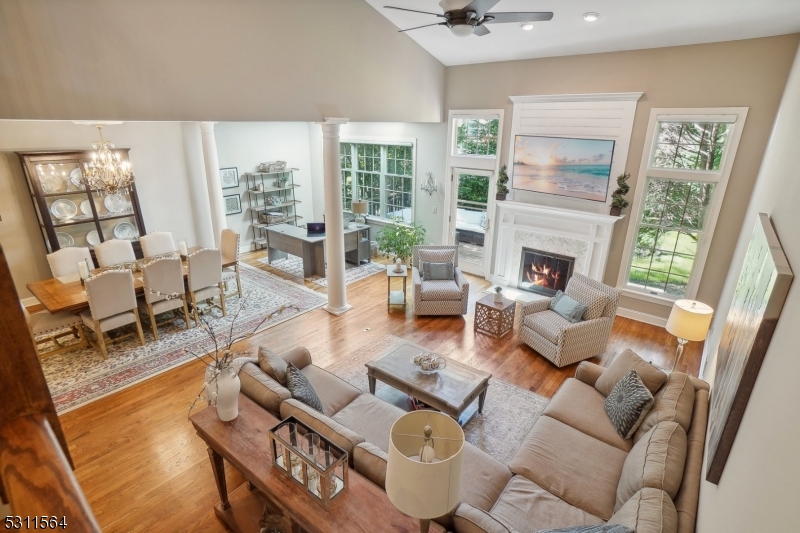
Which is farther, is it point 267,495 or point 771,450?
point 267,495

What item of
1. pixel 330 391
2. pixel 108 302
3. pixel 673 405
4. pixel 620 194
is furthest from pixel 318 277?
pixel 673 405

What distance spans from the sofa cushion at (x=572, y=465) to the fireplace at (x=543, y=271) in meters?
3.71

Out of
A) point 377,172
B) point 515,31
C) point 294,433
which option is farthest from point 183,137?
point 294,433

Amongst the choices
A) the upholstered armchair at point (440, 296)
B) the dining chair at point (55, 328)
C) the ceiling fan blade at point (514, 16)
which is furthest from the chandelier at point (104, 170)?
the ceiling fan blade at point (514, 16)

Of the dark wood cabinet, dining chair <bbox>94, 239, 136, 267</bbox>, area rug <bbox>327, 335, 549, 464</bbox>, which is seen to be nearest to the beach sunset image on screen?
area rug <bbox>327, 335, 549, 464</bbox>

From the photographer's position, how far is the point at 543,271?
22.0 ft

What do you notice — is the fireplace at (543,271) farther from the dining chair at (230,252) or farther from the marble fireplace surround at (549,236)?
the dining chair at (230,252)

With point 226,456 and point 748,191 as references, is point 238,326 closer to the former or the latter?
point 226,456

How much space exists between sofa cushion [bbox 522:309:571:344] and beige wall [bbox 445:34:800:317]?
167cm

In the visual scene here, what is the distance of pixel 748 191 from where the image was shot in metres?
4.88

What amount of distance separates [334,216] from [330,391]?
2.88 metres

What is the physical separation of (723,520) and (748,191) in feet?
15.7

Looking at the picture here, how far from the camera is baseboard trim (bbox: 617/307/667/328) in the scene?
583 centimetres

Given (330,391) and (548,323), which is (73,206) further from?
(548,323)
